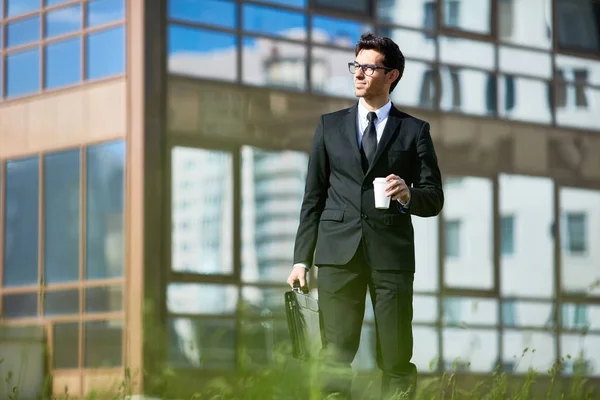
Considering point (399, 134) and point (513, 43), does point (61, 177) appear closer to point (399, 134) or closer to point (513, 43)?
point (513, 43)

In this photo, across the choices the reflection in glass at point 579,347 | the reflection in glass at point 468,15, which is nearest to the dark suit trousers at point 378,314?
the reflection in glass at point 468,15

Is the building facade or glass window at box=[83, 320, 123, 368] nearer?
the building facade

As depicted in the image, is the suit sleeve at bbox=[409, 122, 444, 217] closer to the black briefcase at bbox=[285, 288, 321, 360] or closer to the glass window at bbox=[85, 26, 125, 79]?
the black briefcase at bbox=[285, 288, 321, 360]

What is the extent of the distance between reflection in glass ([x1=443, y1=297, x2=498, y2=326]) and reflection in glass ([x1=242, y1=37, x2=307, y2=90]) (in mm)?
3068

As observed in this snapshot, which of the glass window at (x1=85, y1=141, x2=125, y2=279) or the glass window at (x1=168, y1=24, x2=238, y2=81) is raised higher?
the glass window at (x1=168, y1=24, x2=238, y2=81)

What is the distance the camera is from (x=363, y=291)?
15.3 feet

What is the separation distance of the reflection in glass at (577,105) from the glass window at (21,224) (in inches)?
253

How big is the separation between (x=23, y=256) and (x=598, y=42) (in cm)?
786

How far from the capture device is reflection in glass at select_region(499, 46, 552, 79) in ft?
51.2

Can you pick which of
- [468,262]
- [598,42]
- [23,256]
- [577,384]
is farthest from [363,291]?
[598,42]

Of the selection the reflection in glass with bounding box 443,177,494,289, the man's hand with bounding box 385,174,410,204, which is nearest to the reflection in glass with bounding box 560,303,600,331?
the reflection in glass with bounding box 443,177,494,289

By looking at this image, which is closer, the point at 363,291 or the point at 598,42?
the point at 363,291

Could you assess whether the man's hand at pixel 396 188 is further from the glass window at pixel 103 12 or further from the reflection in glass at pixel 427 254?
the reflection in glass at pixel 427 254

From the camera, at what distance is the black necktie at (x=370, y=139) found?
15.4 feet
